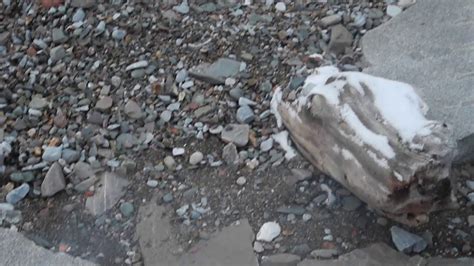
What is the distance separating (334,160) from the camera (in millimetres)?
1907

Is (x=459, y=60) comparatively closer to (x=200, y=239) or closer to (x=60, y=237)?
(x=200, y=239)

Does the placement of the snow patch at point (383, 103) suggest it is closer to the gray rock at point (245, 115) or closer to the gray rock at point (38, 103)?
the gray rock at point (245, 115)

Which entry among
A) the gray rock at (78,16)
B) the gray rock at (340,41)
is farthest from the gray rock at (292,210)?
the gray rock at (78,16)

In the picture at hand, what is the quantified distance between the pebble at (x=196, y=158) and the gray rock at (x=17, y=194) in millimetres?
415

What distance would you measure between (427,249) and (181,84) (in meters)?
0.81

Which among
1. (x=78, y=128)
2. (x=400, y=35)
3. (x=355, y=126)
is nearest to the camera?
(x=355, y=126)

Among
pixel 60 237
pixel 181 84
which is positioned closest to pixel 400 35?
pixel 181 84

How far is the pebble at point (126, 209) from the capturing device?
197 cm

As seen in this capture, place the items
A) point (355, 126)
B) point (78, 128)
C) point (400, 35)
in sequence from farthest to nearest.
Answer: point (400, 35) < point (78, 128) < point (355, 126)

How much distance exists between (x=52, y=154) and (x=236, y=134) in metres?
0.48

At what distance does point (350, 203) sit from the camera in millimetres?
1955

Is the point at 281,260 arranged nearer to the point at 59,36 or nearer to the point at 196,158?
the point at 196,158

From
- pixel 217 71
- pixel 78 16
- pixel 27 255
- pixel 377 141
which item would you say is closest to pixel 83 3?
pixel 78 16

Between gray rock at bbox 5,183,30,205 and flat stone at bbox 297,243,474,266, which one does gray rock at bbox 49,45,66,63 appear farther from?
flat stone at bbox 297,243,474,266
